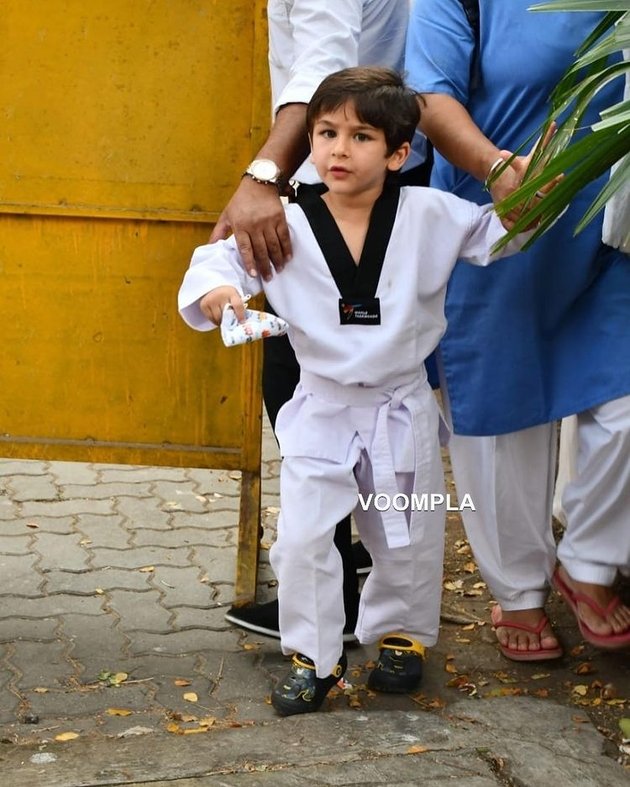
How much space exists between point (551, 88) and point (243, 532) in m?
1.48

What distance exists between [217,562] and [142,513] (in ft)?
1.87

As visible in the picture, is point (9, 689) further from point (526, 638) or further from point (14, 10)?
point (14, 10)

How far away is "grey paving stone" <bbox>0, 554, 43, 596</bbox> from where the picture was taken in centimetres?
420

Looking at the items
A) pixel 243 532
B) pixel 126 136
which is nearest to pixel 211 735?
pixel 243 532

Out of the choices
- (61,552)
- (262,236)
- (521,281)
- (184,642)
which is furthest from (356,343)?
(61,552)

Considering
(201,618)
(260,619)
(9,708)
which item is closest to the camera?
(9,708)

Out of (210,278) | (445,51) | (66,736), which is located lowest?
(66,736)

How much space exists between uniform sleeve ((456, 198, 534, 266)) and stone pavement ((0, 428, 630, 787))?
1.04 metres

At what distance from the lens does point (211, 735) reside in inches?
121

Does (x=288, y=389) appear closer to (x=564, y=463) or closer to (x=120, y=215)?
(x=120, y=215)

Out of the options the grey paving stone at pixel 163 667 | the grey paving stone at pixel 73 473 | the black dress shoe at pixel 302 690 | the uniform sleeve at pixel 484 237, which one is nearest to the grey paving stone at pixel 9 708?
the grey paving stone at pixel 163 667

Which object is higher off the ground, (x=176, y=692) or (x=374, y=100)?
(x=374, y=100)

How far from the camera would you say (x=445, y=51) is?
3.45 meters

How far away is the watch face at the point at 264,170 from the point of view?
330 centimetres
